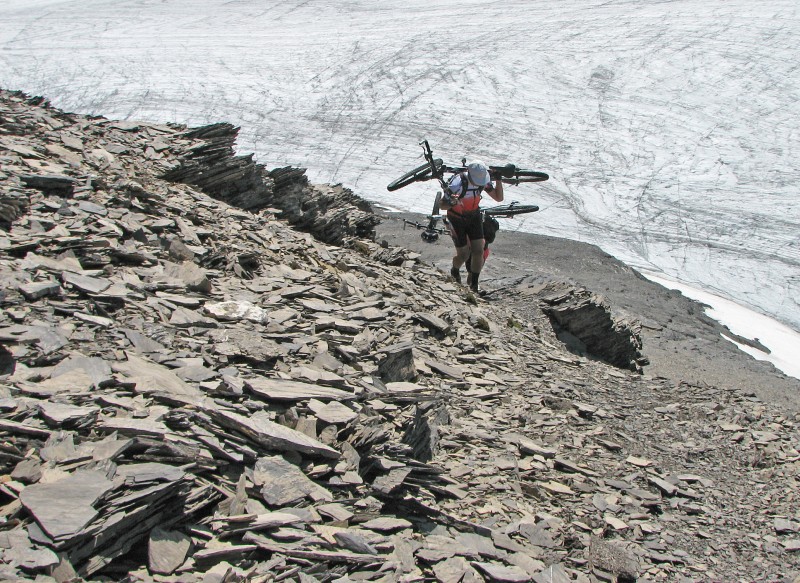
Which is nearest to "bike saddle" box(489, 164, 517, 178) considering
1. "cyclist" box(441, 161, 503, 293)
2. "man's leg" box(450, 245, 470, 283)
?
Answer: "cyclist" box(441, 161, 503, 293)

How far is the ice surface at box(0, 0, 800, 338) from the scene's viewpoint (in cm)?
2258

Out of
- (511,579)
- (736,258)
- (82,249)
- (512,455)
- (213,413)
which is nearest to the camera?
(511,579)

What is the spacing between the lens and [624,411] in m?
7.19

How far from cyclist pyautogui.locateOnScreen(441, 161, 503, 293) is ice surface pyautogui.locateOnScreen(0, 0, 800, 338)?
1046 centimetres

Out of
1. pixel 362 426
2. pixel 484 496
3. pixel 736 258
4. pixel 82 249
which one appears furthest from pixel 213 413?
pixel 736 258

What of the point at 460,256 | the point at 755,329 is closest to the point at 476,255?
the point at 460,256

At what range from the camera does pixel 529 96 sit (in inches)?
1190

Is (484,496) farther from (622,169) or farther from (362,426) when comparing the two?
(622,169)

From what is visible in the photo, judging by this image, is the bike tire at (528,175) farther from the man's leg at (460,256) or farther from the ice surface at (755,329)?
the ice surface at (755,329)

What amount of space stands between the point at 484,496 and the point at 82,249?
14.0 ft

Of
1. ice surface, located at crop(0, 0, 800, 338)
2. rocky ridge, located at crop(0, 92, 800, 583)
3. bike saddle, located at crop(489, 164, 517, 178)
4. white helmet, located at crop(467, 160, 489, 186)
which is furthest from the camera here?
ice surface, located at crop(0, 0, 800, 338)

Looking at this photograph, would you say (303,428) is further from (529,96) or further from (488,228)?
(529,96)

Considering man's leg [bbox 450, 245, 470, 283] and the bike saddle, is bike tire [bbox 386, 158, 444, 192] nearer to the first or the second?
the bike saddle

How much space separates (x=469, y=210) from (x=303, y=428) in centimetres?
685
